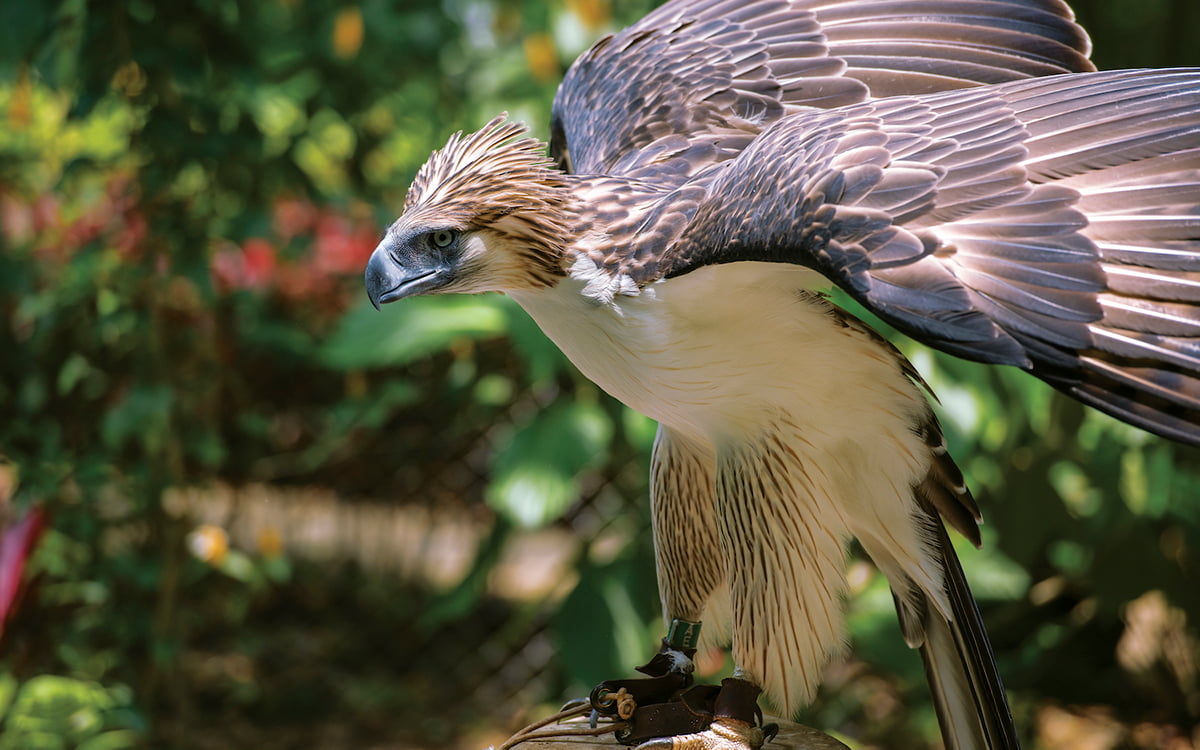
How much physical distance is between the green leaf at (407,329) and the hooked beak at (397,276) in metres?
1.71

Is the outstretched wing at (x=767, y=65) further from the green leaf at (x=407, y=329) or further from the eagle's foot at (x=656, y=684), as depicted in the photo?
the green leaf at (x=407, y=329)

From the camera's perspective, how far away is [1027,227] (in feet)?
4.83

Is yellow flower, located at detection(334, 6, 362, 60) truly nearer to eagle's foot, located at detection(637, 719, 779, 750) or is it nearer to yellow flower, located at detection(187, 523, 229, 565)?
yellow flower, located at detection(187, 523, 229, 565)

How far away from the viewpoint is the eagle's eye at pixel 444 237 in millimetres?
1787

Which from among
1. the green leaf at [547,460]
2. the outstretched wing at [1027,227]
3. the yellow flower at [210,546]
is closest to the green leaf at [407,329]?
the green leaf at [547,460]

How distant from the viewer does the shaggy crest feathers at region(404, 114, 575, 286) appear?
180cm

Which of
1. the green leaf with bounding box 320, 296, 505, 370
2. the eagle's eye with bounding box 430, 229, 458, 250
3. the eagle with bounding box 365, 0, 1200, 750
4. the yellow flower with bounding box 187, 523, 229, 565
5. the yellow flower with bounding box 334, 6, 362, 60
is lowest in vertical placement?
the yellow flower with bounding box 187, 523, 229, 565

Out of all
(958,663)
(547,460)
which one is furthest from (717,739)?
(547,460)

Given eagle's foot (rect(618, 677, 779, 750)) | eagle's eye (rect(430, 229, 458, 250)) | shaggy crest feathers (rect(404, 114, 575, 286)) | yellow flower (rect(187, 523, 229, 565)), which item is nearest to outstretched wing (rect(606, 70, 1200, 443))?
shaggy crest feathers (rect(404, 114, 575, 286))

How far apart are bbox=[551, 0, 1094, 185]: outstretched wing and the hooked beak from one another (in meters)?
0.51

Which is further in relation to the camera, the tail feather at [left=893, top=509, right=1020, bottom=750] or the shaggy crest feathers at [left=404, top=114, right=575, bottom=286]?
the tail feather at [left=893, top=509, right=1020, bottom=750]

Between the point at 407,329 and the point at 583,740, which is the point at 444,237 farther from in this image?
the point at 407,329

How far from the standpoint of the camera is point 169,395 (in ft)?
11.6

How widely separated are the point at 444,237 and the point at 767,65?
90cm
